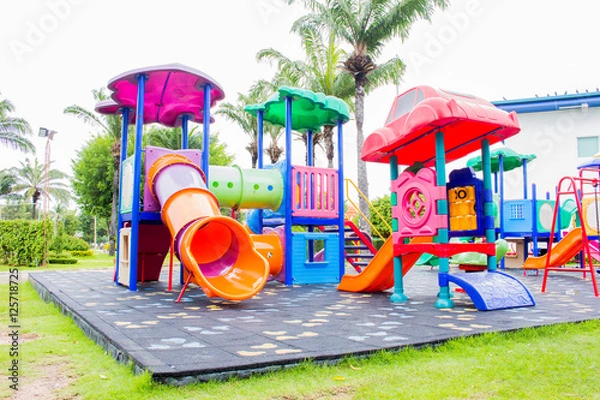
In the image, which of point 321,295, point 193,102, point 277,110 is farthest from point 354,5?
point 321,295

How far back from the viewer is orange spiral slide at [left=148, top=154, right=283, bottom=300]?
21.3 feet

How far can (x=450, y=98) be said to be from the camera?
21.4 ft

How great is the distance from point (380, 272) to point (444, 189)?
1.93 meters

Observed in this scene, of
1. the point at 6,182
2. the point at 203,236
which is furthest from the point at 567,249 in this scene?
the point at 6,182

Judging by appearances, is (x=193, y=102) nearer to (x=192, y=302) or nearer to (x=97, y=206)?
(x=192, y=302)

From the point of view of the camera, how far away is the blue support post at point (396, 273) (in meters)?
6.86

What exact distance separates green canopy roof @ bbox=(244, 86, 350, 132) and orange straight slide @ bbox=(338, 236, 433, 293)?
3967 millimetres

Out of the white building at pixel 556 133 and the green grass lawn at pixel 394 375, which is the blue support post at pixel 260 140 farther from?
the white building at pixel 556 133

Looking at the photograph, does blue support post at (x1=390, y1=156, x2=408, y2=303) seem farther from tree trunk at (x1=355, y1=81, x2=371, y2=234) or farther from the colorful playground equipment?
tree trunk at (x1=355, y1=81, x2=371, y2=234)

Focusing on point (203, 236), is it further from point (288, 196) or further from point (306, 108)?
point (306, 108)

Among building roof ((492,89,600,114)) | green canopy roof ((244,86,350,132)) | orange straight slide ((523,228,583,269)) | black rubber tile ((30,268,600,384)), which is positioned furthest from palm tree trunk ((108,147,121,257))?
orange straight slide ((523,228,583,269))

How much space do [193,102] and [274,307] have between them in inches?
221

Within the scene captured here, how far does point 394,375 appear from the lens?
3.12m

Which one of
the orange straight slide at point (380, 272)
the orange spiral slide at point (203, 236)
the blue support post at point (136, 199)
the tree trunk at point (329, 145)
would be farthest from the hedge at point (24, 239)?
the orange straight slide at point (380, 272)
